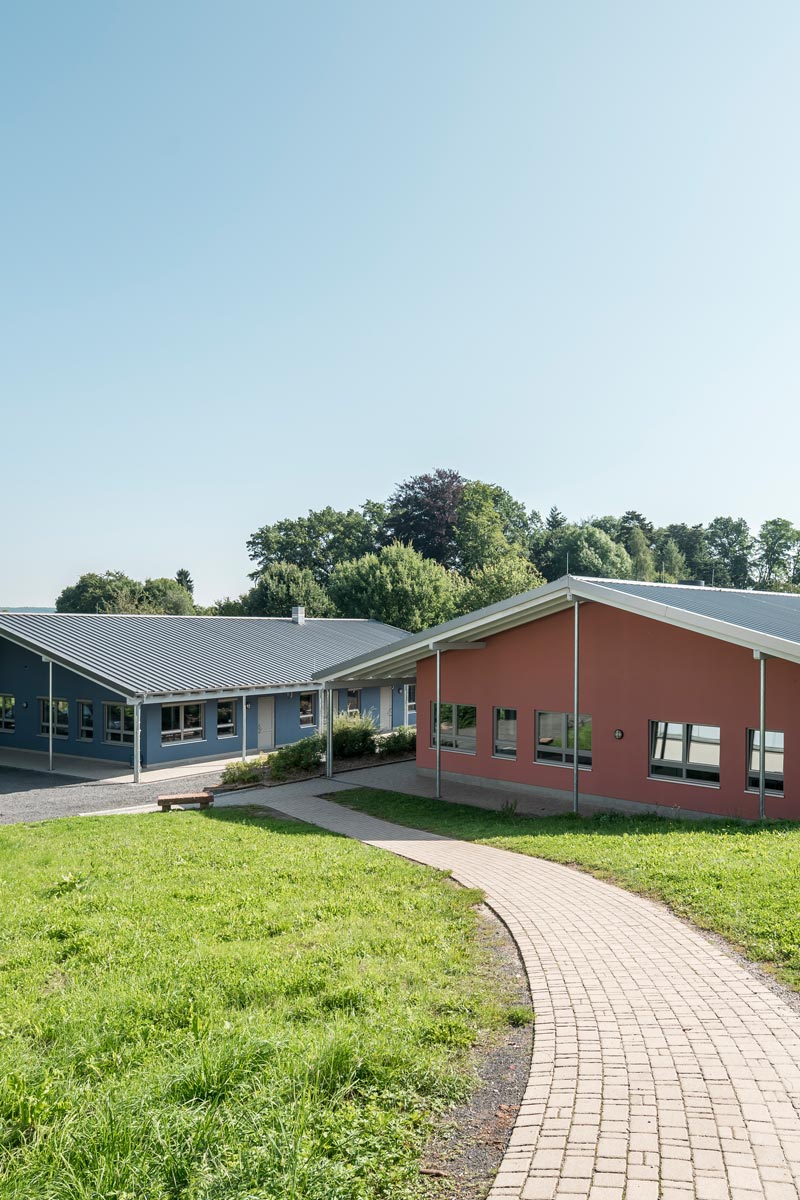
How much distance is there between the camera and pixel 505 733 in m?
20.2

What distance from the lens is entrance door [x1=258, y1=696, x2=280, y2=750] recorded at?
28.7 m

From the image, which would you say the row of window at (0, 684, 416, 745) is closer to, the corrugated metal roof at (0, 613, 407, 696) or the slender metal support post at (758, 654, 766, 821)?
the corrugated metal roof at (0, 613, 407, 696)

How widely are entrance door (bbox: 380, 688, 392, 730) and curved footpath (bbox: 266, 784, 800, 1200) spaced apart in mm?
24729

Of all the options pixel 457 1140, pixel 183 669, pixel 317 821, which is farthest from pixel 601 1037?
pixel 183 669

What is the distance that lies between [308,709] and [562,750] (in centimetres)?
1379

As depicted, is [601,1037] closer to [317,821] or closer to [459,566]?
[317,821]

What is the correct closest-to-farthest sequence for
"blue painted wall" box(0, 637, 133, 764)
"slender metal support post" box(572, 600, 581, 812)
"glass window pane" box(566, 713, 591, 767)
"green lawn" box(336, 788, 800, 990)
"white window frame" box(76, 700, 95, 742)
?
"green lawn" box(336, 788, 800, 990), "slender metal support post" box(572, 600, 581, 812), "glass window pane" box(566, 713, 591, 767), "blue painted wall" box(0, 637, 133, 764), "white window frame" box(76, 700, 95, 742)

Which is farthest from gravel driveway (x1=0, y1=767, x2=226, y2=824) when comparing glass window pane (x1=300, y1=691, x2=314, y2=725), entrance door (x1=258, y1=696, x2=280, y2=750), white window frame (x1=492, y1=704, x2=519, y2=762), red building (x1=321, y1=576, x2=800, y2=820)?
white window frame (x1=492, y1=704, x2=519, y2=762)

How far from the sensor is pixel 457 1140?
15.6ft

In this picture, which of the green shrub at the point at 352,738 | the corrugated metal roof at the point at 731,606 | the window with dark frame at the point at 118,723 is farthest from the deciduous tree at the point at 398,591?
the corrugated metal roof at the point at 731,606

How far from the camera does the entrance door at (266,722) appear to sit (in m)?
28.7

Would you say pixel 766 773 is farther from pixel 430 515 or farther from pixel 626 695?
pixel 430 515

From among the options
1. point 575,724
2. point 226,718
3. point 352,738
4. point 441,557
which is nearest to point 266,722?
point 226,718

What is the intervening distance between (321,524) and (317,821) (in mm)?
62055
